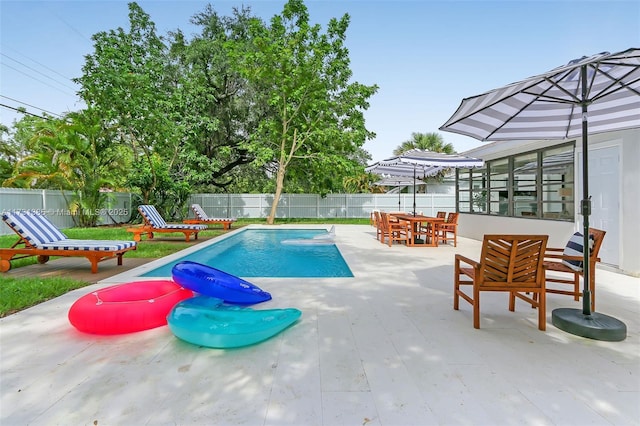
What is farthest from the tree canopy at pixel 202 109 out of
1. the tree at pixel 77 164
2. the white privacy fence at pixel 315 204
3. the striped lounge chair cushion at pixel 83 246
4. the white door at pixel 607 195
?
the white door at pixel 607 195

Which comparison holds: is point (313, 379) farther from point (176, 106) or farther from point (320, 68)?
point (176, 106)

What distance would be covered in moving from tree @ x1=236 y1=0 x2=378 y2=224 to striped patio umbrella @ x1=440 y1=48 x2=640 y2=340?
12265 millimetres

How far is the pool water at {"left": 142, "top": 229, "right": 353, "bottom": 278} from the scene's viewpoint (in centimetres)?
570

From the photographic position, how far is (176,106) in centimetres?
1641

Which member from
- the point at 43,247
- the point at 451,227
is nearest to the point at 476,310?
the point at 43,247

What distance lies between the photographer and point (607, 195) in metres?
5.72

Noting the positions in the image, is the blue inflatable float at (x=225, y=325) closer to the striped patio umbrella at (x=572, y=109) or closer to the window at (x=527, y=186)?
the striped patio umbrella at (x=572, y=109)

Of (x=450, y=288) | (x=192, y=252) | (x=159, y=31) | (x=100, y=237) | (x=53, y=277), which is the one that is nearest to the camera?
(x=450, y=288)

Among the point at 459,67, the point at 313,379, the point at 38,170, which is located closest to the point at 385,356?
the point at 313,379

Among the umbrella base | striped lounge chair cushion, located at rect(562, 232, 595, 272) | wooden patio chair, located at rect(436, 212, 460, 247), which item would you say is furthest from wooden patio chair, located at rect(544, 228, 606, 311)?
wooden patio chair, located at rect(436, 212, 460, 247)

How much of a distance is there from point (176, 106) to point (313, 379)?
688 inches

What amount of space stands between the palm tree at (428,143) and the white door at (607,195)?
17211 mm

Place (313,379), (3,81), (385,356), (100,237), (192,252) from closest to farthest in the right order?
(313,379)
(385,356)
(192,252)
(100,237)
(3,81)

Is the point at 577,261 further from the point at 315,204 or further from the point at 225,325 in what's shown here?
the point at 315,204
